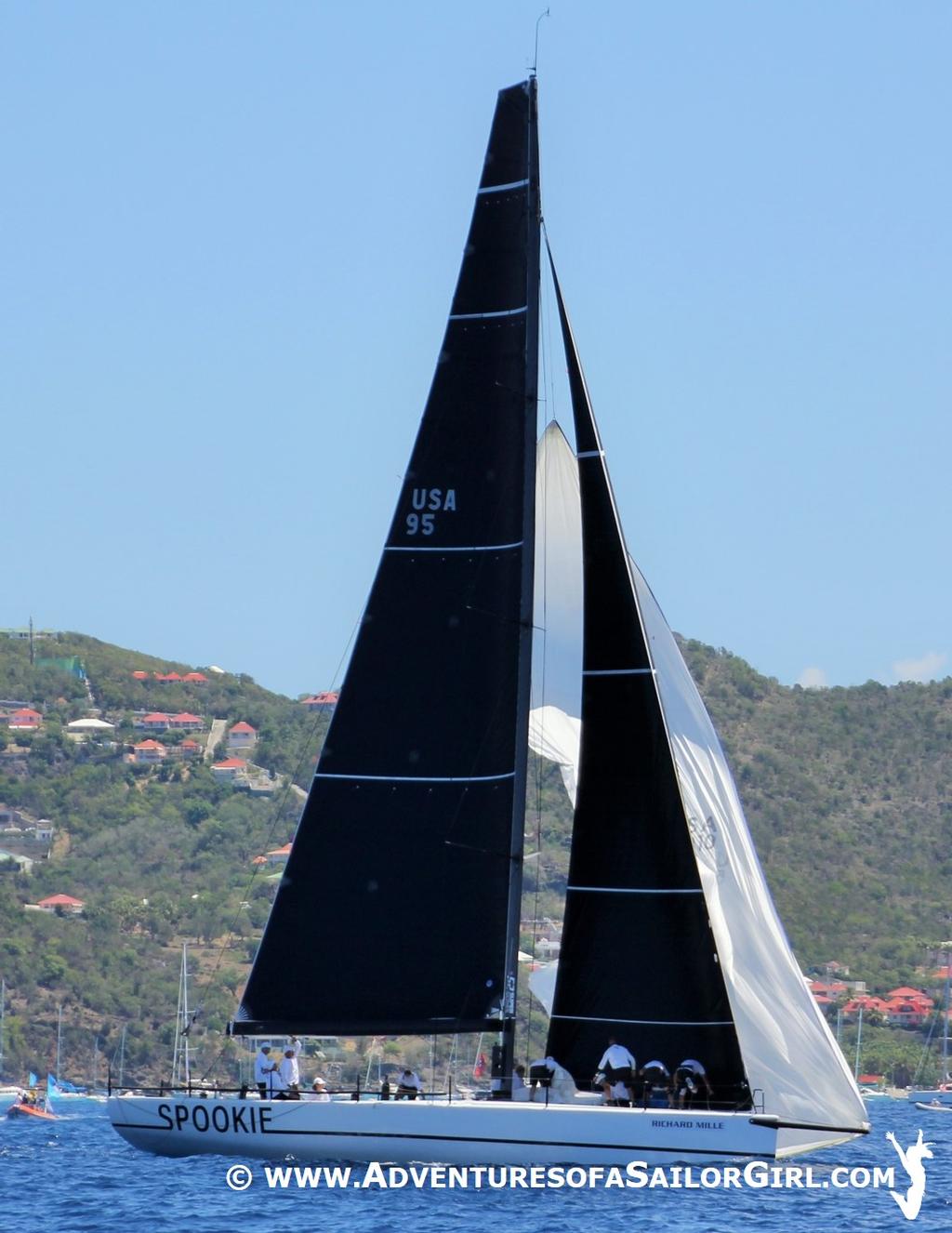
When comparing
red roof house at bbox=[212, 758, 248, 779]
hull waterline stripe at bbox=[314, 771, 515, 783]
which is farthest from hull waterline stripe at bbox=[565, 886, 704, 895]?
red roof house at bbox=[212, 758, 248, 779]

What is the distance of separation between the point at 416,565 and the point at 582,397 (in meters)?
2.65

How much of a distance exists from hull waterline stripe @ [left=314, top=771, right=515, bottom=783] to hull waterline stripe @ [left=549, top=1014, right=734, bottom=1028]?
8.93ft

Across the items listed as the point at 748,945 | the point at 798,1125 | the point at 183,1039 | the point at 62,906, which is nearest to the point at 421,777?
the point at 748,945

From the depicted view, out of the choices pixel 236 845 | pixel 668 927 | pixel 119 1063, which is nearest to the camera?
pixel 668 927

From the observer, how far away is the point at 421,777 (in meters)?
25.8

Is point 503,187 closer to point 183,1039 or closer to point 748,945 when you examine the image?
point 748,945

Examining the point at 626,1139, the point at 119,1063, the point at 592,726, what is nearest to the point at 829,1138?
the point at 626,1139

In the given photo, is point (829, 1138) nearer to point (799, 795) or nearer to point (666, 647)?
point (666, 647)

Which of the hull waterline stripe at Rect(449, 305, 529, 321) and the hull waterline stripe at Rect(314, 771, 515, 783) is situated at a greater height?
the hull waterline stripe at Rect(449, 305, 529, 321)

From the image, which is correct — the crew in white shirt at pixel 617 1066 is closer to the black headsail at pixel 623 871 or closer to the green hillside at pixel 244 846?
the black headsail at pixel 623 871

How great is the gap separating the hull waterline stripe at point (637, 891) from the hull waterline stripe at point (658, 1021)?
1.34 meters

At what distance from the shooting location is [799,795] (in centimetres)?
16862

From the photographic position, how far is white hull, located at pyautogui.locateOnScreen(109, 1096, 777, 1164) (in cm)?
2339

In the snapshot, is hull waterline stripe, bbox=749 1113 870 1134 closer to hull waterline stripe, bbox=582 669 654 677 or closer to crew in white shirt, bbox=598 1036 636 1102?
crew in white shirt, bbox=598 1036 636 1102
